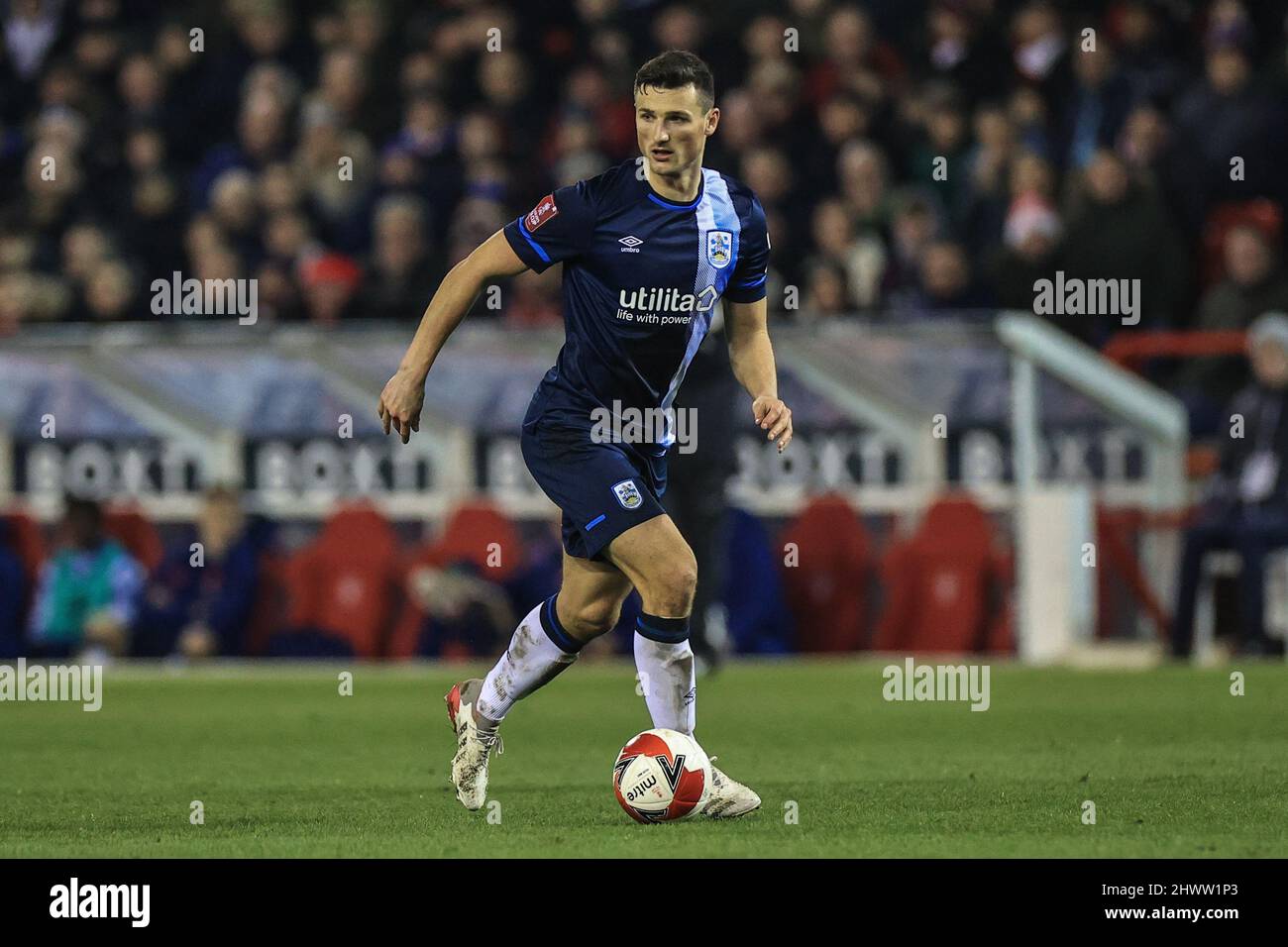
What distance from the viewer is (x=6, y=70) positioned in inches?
829

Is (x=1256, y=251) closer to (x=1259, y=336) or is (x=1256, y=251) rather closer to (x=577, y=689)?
(x=1259, y=336)

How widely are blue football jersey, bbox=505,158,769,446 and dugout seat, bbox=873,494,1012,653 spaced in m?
7.10

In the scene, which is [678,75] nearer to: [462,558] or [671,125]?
[671,125]

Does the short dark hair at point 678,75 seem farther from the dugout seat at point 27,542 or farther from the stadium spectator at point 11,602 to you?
the dugout seat at point 27,542

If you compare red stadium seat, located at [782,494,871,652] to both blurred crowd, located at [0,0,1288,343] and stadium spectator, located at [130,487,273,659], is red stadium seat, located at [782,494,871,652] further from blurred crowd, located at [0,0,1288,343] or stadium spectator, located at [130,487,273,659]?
stadium spectator, located at [130,487,273,659]

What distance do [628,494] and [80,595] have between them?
858 cm

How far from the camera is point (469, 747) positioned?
294 inches

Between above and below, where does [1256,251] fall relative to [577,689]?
above

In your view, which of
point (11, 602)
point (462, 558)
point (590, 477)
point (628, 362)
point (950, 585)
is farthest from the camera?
point (11, 602)

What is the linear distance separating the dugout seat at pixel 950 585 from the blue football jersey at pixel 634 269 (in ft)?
23.3

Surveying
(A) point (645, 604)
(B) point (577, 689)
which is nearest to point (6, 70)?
(B) point (577, 689)

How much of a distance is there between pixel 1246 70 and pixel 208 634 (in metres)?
7.82

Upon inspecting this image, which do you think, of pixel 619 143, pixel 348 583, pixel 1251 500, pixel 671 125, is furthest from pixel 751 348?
pixel 619 143

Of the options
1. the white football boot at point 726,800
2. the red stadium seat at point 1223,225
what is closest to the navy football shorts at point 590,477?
the white football boot at point 726,800
